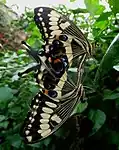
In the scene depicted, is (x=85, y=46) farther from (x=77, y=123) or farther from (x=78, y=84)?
(x=77, y=123)

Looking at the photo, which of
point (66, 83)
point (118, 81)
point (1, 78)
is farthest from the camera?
point (1, 78)

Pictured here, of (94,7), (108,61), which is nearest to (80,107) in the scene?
(108,61)

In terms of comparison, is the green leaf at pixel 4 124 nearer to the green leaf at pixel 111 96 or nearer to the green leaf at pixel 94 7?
the green leaf at pixel 111 96

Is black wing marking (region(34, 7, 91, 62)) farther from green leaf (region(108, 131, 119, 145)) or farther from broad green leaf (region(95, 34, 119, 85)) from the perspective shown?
green leaf (region(108, 131, 119, 145))

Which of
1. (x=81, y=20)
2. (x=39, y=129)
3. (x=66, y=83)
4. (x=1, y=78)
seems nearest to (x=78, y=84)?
(x=66, y=83)

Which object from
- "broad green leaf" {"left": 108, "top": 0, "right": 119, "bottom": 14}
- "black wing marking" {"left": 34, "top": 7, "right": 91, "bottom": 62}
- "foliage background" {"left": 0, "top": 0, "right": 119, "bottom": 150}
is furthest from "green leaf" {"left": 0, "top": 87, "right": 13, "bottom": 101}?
"broad green leaf" {"left": 108, "top": 0, "right": 119, "bottom": 14}
